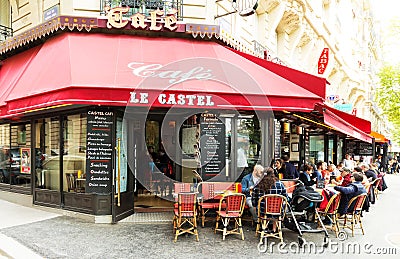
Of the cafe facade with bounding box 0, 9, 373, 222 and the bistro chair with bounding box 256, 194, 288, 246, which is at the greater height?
the cafe facade with bounding box 0, 9, 373, 222

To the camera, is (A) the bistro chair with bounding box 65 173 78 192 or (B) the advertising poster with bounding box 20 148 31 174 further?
(B) the advertising poster with bounding box 20 148 31 174

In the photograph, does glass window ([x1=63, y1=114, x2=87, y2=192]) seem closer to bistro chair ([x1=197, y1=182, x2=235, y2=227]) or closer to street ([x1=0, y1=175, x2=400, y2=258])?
street ([x1=0, y1=175, x2=400, y2=258])

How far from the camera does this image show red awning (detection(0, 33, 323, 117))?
710 cm

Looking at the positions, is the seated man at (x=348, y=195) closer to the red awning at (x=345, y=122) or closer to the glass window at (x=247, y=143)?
the red awning at (x=345, y=122)

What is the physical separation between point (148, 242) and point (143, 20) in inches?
208

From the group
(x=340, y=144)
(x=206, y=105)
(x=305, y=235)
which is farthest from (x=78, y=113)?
(x=340, y=144)

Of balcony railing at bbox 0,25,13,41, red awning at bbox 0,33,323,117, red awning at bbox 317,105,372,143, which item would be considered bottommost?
red awning at bbox 317,105,372,143

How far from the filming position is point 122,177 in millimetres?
8547

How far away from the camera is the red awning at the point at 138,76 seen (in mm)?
7102

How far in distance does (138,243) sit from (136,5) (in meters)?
6.13

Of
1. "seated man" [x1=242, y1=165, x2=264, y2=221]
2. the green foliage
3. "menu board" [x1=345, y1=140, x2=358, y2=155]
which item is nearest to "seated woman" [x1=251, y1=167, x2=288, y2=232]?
"seated man" [x1=242, y1=165, x2=264, y2=221]

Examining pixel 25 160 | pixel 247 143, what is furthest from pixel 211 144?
pixel 25 160

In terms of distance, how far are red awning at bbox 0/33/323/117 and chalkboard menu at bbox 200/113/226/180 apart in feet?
5.33

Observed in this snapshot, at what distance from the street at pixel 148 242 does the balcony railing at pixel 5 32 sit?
248 inches
